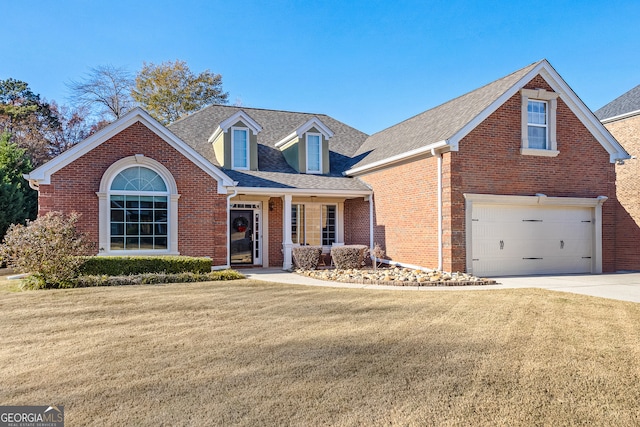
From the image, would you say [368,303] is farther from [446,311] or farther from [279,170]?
[279,170]

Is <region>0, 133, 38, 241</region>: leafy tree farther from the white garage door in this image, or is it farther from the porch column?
the white garage door

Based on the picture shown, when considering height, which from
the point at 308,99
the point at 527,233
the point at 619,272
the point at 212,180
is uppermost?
the point at 308,99

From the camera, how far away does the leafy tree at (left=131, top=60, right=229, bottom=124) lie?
106ft

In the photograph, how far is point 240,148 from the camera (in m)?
17.2

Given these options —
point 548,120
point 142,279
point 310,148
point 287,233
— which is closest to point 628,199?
point 548,120

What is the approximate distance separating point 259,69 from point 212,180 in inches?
619

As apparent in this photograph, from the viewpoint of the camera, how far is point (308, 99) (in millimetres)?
32688

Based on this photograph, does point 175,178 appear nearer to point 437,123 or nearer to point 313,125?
point 313,125

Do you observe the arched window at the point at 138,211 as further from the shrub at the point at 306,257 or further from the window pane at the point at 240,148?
the shrub at the point at 306,257

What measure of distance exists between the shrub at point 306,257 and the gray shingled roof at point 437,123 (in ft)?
14.0

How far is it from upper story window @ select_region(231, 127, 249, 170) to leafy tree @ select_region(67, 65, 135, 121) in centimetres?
1967

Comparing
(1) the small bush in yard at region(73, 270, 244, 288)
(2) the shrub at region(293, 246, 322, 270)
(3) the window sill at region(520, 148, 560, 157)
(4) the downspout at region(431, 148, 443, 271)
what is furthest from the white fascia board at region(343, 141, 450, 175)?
(1) the small bush in yard at region(73, 270, 244, 288)

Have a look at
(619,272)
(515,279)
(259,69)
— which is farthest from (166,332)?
(259,69)

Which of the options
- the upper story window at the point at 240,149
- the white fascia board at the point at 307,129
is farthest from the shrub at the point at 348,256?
the white fascia board at the point at 307,129
